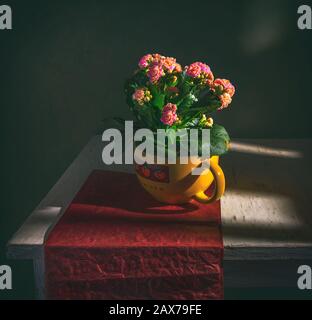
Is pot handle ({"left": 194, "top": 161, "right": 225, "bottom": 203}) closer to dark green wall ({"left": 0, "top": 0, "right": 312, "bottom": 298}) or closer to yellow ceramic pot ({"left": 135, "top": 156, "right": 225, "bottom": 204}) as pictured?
yellow ceramic pot ({"left": 135, "top": 156, "right": 225, "bottom": 204})

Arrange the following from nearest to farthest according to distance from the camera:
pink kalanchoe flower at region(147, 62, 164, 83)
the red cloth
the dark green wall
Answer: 1. the red cloth
2. pink kalanchoe flower at region(147, 62, 164, 83)
3. the dark green wall

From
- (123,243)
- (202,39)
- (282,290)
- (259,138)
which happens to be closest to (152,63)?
(123,243)

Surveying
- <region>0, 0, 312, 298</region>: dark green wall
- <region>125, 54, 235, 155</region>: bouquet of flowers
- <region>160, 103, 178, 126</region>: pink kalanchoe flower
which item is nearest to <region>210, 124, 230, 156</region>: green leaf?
<region>125, 54, 235, 155</region>: bouquet of flowers

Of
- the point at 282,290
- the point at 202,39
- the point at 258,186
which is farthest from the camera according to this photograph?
the point at 282,290

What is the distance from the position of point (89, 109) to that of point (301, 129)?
0.82 meters

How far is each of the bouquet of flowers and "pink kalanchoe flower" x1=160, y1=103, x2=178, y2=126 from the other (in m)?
0.02

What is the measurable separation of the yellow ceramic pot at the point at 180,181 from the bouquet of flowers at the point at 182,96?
81 millimetres

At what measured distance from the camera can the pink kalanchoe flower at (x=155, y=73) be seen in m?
1.40

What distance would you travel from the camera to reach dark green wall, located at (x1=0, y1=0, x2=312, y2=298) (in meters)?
2.09

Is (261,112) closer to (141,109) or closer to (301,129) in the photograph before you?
(301,129)

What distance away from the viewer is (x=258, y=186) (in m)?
1.67

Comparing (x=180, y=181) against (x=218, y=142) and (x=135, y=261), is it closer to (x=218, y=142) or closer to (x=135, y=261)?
(x=218, y=142)

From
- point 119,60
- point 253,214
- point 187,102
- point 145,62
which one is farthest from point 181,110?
point 119,60

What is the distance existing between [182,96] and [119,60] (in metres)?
0.78
